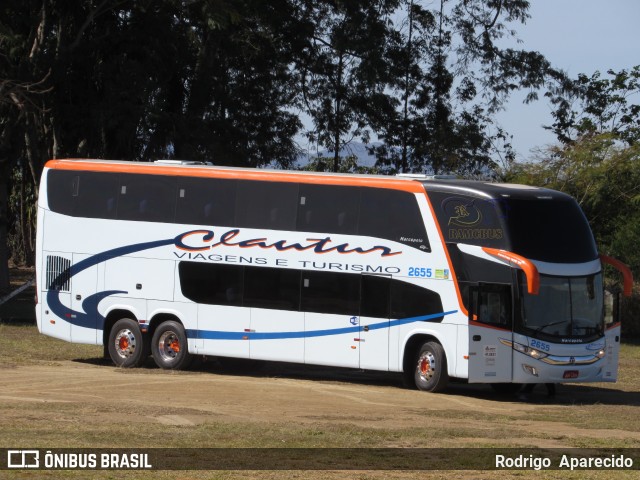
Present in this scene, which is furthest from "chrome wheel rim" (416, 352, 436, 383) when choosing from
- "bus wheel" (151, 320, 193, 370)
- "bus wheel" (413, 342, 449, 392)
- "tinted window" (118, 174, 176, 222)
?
"tinted window" (118, 174, 176, 222)

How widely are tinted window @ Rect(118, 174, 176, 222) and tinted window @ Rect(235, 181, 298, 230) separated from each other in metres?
1.53

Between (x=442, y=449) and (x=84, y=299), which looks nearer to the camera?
(x=442, y=449)

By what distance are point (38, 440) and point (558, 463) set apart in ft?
18.3

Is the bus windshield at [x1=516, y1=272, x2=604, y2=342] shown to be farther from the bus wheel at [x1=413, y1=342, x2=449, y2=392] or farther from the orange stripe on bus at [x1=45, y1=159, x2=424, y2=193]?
the orange stripe on bus at [x1=45, y1=159, x2=424, y2=193]

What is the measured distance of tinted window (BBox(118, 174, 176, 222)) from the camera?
24.5 meters

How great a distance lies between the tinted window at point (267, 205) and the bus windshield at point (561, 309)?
187 inches

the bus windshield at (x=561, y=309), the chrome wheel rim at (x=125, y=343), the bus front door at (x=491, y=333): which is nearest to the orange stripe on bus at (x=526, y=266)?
the bus windshield at (x=561, y=309)

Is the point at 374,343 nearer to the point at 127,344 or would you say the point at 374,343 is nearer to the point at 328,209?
the point at 328,209

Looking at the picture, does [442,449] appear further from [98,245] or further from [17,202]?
[17,202]

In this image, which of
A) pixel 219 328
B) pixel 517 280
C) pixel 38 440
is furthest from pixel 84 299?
pixel 38 440

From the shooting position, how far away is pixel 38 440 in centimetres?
1352

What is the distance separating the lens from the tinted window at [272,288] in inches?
915

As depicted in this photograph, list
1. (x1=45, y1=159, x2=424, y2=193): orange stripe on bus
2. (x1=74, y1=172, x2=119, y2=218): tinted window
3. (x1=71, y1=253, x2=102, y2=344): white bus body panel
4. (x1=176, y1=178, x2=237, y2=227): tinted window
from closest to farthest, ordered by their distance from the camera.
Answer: (x1=45, y1=159, x2=424, y2=193): orange stripe on bus, (x1=176, y1=178, x2=237, y2=227): tinted window, (x1=74, y1=172, x2=119, y2=218): tinted window, (x1=71, y1=253, x2=102, y2=344): white bus body panel

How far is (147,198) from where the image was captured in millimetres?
24703
